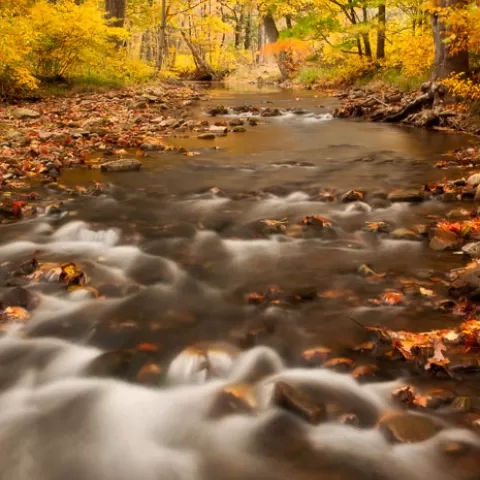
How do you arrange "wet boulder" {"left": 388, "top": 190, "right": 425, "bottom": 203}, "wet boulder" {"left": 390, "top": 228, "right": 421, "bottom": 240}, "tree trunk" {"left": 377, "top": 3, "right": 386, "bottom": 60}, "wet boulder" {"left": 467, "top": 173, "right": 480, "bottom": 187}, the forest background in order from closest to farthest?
"wet boulder" {"left": 390, "top": 228, "right": 421, "bottom": 240} < "wet boulder" {"left": 388, "top": 190, "right": 425, "bottom": 203} < "wet boulder" {"left": 467, "top": 173, "right": 480, "bottom": 187} < the forest background < "tree trunk" {"left": 377, "top": 3, "right": 386, "bottom": 60}

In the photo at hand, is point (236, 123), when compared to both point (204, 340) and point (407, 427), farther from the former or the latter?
point (407, 427)

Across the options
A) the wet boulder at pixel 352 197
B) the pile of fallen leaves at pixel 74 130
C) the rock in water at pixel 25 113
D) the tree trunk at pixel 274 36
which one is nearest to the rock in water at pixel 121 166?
the pile of fallen leaves at pixel 74 130

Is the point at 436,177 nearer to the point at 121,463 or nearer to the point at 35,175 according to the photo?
the point at 35,175

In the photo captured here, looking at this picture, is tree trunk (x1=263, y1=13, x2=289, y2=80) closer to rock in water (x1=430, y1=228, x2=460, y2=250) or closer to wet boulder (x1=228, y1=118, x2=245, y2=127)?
wet boulder (x1=228, y1=118, x2=245, y2=127)

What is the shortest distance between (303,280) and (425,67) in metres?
12.1

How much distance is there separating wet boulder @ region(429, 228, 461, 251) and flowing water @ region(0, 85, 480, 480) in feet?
0.49

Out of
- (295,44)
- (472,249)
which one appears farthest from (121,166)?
(295,44)

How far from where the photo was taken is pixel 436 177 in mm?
6617

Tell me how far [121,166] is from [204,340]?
4635 millimetres

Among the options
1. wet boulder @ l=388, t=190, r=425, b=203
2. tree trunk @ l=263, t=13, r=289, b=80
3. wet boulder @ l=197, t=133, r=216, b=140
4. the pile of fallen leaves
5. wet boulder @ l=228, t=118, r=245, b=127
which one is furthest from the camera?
tree trunk @ l=263, t=13, r=289, b=80

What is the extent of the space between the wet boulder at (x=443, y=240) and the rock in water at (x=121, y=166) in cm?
436

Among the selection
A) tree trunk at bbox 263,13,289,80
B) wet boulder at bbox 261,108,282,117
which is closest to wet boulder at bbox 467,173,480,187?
wet boulder at bbox 261,108,282,117

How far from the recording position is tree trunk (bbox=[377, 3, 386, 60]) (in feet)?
57.5

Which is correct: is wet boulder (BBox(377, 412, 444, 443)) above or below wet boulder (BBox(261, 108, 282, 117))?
below
